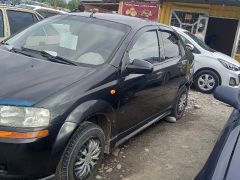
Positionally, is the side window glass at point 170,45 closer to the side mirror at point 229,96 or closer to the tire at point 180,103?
the tire at point 180,103

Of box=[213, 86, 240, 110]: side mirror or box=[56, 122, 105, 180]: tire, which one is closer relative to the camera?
box=[213, 86, 240, 110]: side mirror

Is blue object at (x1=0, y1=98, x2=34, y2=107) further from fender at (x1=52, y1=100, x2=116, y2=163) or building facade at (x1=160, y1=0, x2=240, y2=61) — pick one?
building facade at (x1=160, y1=0, x2=240, y2=61)

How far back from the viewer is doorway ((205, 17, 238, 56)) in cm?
1909

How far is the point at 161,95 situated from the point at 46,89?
7.82 feet

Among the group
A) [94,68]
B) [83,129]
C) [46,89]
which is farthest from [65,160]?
[94,68]

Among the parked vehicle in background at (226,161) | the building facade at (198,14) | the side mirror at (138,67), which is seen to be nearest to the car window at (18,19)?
the side mirror at (138,67)

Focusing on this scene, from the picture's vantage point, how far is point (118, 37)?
4.29 metres

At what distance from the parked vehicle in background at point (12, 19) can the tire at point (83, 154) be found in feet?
12.2

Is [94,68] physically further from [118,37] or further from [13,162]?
[13,162]

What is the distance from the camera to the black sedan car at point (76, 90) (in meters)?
3.03

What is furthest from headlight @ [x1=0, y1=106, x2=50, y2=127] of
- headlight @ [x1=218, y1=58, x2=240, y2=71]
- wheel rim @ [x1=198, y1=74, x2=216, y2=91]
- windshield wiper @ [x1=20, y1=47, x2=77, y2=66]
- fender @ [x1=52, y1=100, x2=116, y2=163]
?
headlight @ [x1=218, y1=58, x2=240, y2=71]

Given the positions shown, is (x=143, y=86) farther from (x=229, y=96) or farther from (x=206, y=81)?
(x=206, y=81)

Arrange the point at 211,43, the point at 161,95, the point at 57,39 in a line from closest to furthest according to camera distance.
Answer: the point at 57,39 → the point at 161,95 → the point at 211,43

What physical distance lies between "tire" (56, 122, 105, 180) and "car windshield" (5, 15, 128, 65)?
0.79m
